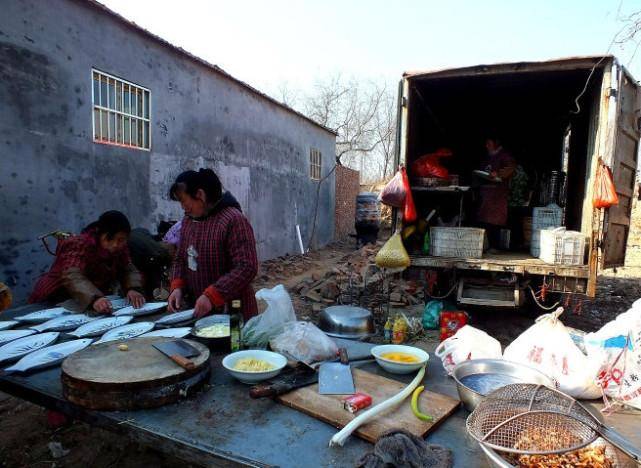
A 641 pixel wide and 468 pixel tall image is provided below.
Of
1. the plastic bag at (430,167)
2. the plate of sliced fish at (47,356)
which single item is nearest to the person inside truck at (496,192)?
the plastic bag at (430,167)

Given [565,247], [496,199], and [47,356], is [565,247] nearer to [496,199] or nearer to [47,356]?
[496,199]

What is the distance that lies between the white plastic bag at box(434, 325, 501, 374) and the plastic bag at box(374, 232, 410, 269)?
2.63m

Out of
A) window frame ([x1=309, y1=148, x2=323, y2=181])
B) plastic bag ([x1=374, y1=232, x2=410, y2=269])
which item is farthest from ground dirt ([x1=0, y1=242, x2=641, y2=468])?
window frame ([x1=309, y1=148, x2=323, y2=181])

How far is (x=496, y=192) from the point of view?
622cm

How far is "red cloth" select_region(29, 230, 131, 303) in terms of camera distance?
324 cm

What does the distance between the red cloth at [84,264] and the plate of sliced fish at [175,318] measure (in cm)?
100

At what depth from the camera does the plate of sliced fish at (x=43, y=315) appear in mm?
2730

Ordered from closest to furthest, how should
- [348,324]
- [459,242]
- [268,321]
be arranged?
1. [268,321]
2. [348,324]
3. [459,242]

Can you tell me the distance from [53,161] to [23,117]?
665 millimetres

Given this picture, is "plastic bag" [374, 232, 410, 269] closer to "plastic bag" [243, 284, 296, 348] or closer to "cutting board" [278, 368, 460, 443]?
"plastic bag" [243, 284, 296, 348]

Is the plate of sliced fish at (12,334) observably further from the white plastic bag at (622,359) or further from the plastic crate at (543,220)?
the plastic crate at (543,220)

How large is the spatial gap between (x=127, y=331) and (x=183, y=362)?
2.76 feet

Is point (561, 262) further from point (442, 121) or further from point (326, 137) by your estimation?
point (326, 137)

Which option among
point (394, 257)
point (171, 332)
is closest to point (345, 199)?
point (394, 257)
